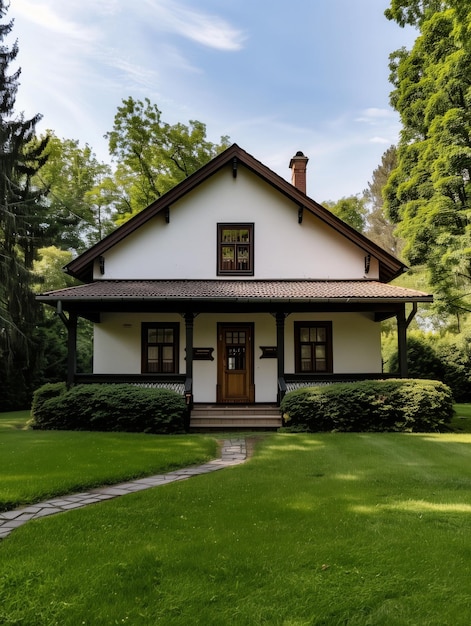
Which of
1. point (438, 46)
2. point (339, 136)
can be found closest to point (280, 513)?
point (339, 136)

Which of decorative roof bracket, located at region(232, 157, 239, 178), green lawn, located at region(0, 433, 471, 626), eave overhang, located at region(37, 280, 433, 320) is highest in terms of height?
decorative roof bracket, located at region(232, 157, 239, 178)

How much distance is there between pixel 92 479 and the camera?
6.06 m

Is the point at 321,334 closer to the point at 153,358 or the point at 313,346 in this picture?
the point at 313,346

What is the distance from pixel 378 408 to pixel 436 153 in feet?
39.8

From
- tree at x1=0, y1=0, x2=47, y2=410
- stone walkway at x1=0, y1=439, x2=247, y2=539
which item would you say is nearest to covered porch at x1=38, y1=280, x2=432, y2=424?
stone walkway at x1=0, y1=439, x2=247, y2=539

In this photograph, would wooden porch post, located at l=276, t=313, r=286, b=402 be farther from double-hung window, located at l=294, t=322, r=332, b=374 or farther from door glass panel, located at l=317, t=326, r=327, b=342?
door glass panel, located at l=317, t=326, r=327, b=342

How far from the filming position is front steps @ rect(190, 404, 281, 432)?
12070 millimetres

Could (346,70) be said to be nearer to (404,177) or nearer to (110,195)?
(404,177)

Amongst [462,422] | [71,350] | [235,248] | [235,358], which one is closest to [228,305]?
[235,358]

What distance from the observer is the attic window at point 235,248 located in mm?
15039

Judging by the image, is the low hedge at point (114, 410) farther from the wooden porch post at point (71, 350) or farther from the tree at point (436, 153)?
the tree at point (436, 153)

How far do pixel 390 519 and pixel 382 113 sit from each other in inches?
905

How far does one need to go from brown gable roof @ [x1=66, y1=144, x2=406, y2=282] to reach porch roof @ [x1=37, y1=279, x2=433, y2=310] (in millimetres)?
1140

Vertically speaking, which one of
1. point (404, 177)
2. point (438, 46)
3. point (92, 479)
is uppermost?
point (438, 46)
